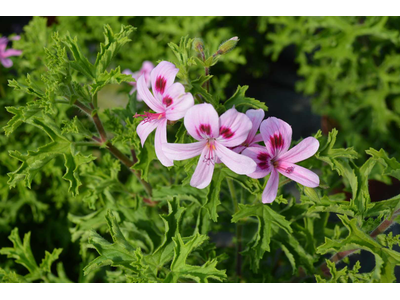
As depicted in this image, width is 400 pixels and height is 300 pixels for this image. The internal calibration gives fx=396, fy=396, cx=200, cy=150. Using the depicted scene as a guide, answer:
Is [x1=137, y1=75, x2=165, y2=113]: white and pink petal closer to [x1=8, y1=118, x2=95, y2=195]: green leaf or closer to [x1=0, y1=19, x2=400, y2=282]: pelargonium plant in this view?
[x1=0, y1=19, x2=400, y2=282]: pelargonium plant

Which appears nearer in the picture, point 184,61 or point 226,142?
point 226,142

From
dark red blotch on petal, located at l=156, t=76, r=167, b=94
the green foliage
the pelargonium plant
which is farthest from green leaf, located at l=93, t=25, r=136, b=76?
the green foliage

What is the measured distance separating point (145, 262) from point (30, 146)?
53.9 inches

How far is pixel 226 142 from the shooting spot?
1235 mm

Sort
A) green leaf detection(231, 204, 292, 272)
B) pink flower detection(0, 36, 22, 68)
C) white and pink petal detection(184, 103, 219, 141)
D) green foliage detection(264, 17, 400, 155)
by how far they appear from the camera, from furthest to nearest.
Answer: green foliage detection(264, 17, 400, 155), pink flower detection(0, 36, 22, 68), green leaf detection(231, 204, 292, 272), white and pink petal detection(184, 103, 219, 141)

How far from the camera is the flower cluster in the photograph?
1190 millimetres

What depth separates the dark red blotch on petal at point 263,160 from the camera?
4.20 ft

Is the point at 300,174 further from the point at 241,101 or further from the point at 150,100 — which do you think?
the point at 150,100

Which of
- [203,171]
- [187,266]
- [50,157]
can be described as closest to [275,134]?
[203,171]

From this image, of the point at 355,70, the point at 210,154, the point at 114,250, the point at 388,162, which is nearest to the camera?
the point at 210,154

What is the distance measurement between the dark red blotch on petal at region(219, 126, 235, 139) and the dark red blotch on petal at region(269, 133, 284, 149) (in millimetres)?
140

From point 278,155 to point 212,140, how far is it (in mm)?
230

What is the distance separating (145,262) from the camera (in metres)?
1.50

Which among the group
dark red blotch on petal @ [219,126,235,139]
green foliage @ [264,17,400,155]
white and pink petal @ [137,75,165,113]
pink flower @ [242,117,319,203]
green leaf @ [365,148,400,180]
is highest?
white and pink petal @ [137,75,165,113]
